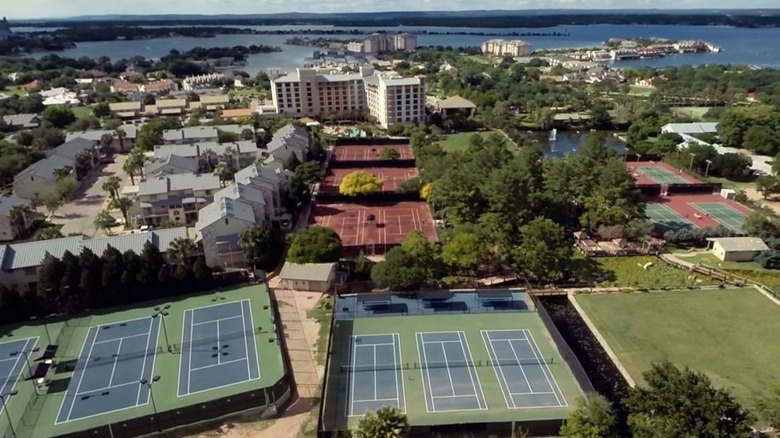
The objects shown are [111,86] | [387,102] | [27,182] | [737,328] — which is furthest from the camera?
[111,86]

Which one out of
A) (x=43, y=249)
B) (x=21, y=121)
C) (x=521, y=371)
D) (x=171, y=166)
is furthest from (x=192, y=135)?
(x=521, y=371)

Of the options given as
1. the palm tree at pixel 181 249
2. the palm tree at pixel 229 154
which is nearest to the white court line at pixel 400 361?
the palm tree at pixel 181 249

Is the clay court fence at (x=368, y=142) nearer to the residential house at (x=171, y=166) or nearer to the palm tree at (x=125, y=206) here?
the residential house at (x=171, y=166)

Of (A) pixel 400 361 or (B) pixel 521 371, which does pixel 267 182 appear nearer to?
(A) pixel 400 361

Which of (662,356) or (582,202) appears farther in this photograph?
(582,202)

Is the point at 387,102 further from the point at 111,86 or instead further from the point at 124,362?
the point at 111,86

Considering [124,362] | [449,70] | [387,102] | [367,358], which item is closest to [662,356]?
[367,358]
